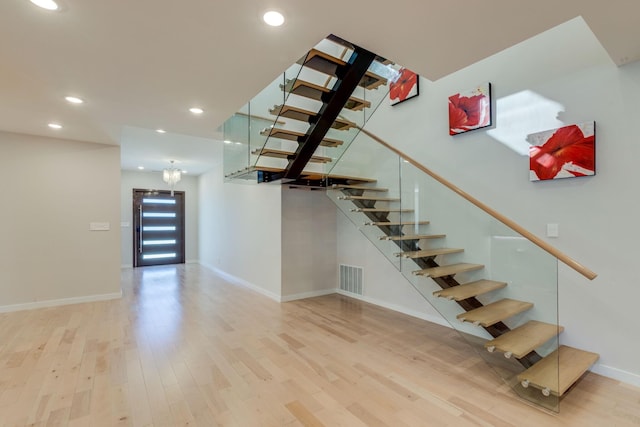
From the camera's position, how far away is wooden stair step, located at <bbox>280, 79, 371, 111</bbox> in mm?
3215

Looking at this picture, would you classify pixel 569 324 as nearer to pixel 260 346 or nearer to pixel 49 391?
pixel 260 346

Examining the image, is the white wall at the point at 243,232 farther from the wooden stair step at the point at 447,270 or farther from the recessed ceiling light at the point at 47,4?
the recessed ceiling light at the point at 47,4

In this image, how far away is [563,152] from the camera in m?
2.80

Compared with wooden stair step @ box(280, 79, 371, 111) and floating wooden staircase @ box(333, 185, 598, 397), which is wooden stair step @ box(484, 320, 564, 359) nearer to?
floating wooden staircase @ box(333, 185, 598, 397)

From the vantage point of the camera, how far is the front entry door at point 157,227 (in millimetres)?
8820

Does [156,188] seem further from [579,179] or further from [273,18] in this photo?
[579,179]

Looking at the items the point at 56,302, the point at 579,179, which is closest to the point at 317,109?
the point at 579,179

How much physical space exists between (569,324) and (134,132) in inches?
244

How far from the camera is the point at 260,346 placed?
322 cm

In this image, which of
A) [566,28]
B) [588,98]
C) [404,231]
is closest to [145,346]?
[404,231]

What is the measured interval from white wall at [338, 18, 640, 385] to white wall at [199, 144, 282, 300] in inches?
126

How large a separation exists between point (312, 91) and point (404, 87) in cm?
163

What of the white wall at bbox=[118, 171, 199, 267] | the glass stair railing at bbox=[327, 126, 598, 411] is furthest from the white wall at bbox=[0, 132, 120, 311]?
the glass stair railing at bbox=[327, 126, 598, 411]

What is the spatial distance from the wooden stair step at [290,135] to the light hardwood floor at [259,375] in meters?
2.33
